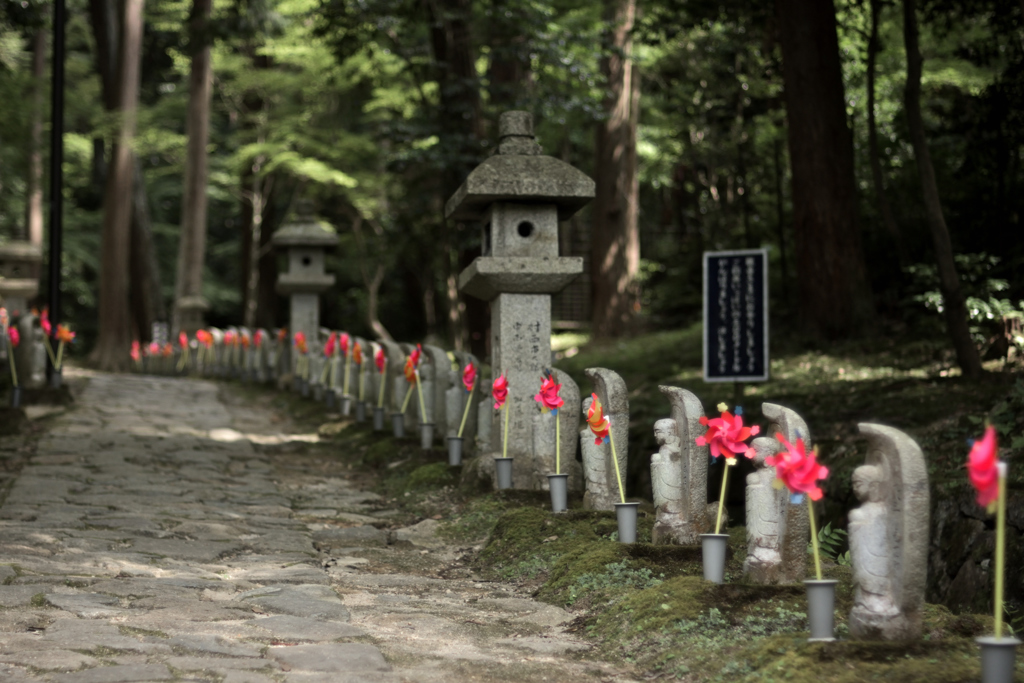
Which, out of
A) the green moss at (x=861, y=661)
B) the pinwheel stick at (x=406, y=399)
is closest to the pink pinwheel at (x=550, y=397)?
the green moss at (x=861, y=661)

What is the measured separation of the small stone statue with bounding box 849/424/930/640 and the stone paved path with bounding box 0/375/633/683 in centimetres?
114

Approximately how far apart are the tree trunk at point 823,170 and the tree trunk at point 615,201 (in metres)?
6.15

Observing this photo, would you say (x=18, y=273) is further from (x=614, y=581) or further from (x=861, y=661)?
(x=861, y=661)

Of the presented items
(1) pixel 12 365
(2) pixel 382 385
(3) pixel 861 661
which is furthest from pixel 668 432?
(1) pixel 12 365

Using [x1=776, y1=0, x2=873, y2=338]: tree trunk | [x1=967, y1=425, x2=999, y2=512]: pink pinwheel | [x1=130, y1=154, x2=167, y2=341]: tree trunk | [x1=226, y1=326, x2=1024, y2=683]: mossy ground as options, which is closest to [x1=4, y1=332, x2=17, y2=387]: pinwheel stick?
[x1=226, y1=326, x2=1024, y2=683]: mossy ground

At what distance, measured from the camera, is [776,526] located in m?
5.34

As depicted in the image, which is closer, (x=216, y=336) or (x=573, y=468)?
(x=573, y=468)

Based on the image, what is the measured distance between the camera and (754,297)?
39.3ft

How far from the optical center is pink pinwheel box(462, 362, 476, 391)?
387 inches

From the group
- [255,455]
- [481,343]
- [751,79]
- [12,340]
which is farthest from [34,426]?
[751,79]

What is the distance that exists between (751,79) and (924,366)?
759 cm

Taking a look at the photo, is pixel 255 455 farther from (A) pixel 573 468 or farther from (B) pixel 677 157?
(B) pixel 677 157

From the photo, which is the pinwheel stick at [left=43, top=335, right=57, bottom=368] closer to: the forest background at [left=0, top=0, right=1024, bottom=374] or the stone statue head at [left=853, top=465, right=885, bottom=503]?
the forest background at [left=0, top=0, right=1024, bottom=374]

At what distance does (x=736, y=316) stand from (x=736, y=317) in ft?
0.04
